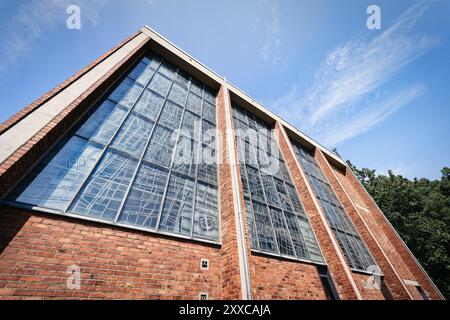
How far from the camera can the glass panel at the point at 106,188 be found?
3223 millimetres

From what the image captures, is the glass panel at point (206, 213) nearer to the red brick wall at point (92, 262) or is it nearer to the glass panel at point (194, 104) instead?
the red brick wall at point (92, 262)

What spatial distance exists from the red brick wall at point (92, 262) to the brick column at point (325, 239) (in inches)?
166

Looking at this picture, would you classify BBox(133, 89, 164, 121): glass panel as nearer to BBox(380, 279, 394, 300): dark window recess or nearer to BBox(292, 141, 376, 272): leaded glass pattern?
BBox(292, 141, 376, 272): leaded glass pattern

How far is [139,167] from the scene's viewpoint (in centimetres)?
439

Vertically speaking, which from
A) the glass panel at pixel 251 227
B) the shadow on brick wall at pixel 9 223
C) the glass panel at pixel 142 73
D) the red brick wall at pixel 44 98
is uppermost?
the glass panel at pixel 142 73

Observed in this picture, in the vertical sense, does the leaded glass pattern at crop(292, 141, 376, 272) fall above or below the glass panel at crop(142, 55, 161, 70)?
below

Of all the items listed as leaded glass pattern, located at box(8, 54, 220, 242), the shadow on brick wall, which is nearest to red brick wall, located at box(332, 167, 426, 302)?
leaded glass pattern, located at box(8, 54, 220, 242)

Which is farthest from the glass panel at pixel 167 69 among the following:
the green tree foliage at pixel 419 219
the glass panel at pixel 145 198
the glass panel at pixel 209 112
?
the green tree foliage at pixel 419 219

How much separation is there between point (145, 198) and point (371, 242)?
409 inches

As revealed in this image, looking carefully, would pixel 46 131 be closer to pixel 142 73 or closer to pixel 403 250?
pixel 142 73

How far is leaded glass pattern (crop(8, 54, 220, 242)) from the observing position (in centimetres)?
321

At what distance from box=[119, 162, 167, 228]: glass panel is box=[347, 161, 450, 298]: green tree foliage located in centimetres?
2230
